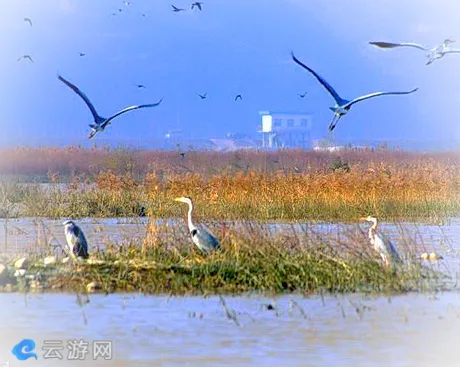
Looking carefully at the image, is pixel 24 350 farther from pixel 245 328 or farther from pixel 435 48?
pixel 435 48

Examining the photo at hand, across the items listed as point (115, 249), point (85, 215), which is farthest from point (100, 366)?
point (85, 215)

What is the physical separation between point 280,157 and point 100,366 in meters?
21.8

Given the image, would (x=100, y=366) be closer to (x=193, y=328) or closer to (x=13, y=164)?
(x=193, y=328)

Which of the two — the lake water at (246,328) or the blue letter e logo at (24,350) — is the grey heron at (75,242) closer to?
the lake water at (246,328)

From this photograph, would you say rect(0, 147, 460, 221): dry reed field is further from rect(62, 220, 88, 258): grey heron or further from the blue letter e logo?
the blue letter e logo

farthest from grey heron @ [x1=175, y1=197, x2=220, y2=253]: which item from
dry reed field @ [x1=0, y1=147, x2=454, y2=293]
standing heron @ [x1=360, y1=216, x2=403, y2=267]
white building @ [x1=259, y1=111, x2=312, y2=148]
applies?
white building @ [x1=259, y1=111, x2=312, y2=148]

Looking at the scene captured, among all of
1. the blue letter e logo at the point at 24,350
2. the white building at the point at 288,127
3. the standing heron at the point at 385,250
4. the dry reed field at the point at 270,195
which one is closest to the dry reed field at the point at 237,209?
the dry reed field at the point at 270,195

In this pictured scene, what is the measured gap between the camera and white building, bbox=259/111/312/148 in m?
72.4

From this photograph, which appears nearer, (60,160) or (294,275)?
(294,275)

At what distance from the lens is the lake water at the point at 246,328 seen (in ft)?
30.2

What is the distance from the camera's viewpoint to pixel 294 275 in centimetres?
1088

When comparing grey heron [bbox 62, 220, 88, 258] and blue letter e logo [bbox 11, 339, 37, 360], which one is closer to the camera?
blue letter e logo [bbox 11, 339, 37, 360]

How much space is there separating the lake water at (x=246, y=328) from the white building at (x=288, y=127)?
59.3 m

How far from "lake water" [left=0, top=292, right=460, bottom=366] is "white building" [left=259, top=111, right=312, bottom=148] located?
59.3 meters
